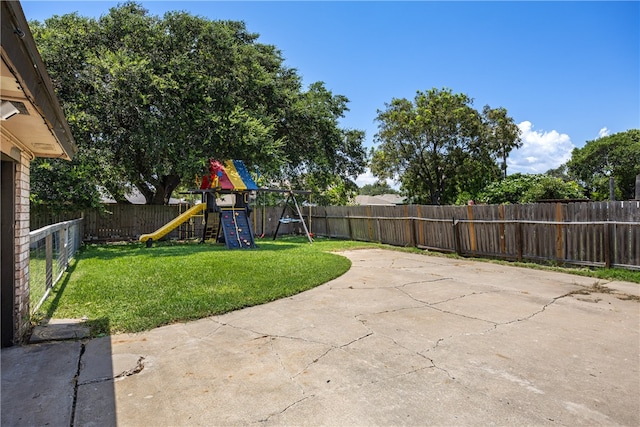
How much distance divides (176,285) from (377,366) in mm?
4046

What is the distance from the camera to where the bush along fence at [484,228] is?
7738 mm

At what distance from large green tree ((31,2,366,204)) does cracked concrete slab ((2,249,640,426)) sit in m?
9.41

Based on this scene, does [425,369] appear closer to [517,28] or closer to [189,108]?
[517,28]

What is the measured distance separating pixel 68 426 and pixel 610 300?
6730mm

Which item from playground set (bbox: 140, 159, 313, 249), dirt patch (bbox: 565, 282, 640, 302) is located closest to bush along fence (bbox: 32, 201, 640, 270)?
dirt patch (bbox: 565, 282, 640, 302)

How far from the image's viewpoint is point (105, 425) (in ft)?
7.61

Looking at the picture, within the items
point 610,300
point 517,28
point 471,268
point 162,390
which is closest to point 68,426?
point 162,390

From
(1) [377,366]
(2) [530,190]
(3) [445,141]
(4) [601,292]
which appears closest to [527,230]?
(4) [601,292]

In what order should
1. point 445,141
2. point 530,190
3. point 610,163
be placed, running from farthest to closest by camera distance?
point 610,163, point 445,141, point 530,190

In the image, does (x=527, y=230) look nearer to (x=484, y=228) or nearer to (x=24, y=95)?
(x=484, y=228)

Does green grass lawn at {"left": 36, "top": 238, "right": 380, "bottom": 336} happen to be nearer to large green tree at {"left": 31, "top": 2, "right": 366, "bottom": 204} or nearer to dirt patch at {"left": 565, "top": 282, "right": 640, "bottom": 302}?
dirt patch at {"left": 565, "top": 282, "right": 640, "bottom": 302}

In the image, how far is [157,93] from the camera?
41.7 ft

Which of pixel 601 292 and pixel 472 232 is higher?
pixel 472 232

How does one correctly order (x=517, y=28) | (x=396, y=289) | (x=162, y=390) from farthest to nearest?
(x=517, y=28) < (x=396, y=289) < (x=162, y=390)
